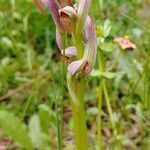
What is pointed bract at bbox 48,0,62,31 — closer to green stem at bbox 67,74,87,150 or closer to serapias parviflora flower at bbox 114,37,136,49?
green stem at bbox 67,74,87,150

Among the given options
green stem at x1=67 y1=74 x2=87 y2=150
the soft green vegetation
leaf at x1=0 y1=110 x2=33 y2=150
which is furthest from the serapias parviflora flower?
green stem at x1=67 y1=74 x2=87 y2=150

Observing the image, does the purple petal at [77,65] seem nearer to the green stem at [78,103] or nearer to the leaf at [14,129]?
the green stem at [78,103]

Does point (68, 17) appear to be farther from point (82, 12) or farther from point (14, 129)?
point (14, 129)

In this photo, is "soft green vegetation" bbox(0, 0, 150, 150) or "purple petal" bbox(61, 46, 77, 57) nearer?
"purple petal" bbox(61, 46, 77, 57)

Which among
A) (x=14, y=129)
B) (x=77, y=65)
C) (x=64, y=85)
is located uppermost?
(x=77, y=65)

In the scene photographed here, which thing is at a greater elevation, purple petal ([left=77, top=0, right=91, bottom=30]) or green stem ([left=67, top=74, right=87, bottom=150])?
purple petal ([left=77, top=0, right=91, bottom=30])

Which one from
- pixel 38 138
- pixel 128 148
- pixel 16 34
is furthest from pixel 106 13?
pixel 38 138

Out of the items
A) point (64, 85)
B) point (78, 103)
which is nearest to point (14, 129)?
point (64, 85)

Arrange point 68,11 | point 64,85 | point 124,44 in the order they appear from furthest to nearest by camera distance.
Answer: point 124,44 → point 64,85 → point 68,11

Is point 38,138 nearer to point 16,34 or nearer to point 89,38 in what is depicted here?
point 89,38

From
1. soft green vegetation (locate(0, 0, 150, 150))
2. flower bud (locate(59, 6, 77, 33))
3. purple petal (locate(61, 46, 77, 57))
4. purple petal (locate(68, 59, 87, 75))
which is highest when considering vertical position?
flower bud (locate(59, 6, 77, 33))
